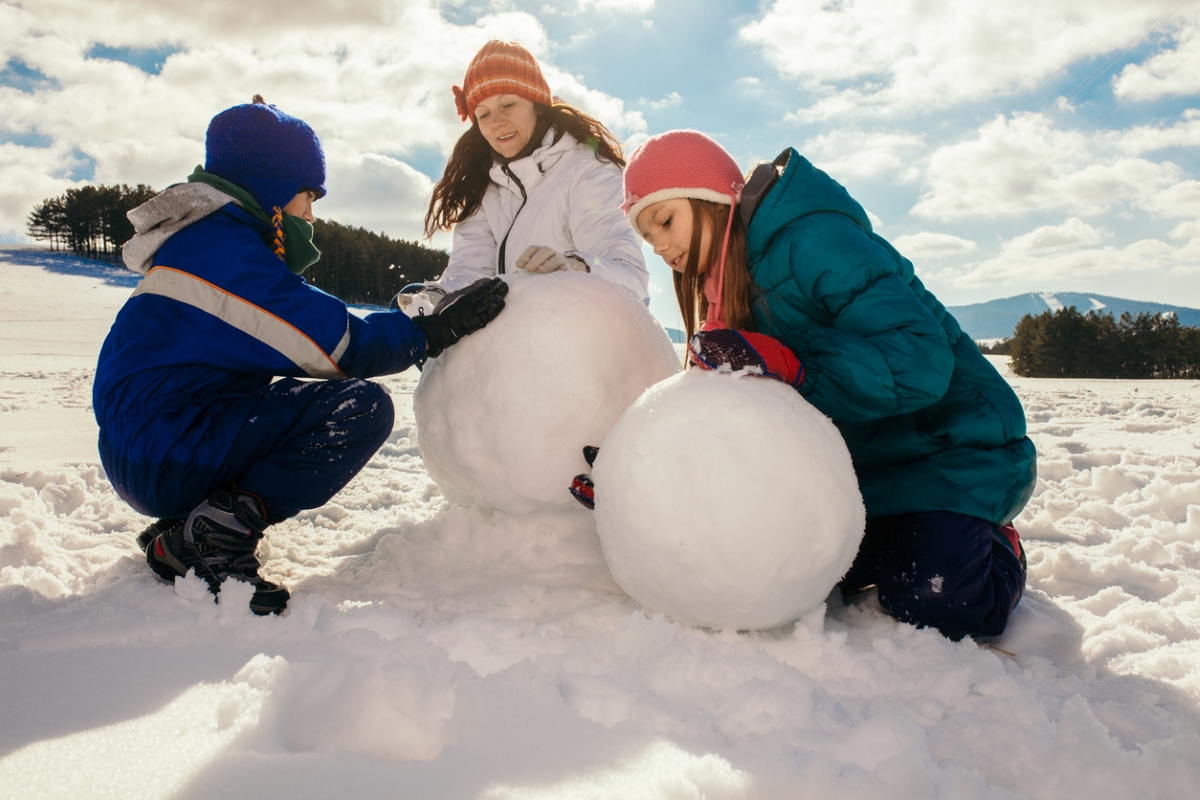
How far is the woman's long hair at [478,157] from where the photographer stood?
3.42 meters

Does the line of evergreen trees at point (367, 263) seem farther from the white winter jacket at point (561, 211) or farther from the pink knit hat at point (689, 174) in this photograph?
the pink knit hat at point (689, 174)

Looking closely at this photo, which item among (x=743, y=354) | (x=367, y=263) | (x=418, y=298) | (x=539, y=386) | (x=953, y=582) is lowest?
(x=953, y=582)

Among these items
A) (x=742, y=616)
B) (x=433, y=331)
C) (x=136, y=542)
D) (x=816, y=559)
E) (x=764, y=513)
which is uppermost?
(x=433, y=331)

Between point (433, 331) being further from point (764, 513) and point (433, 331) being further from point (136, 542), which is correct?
point (136, 542)

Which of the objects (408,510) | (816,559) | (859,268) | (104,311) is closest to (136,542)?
(408,510)

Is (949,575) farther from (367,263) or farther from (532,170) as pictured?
(367,263)

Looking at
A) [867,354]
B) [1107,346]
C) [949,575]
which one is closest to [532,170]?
[867,354]

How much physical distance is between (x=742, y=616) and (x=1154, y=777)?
0.84 meters

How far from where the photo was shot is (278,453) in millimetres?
2320

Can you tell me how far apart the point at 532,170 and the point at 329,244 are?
38171mm

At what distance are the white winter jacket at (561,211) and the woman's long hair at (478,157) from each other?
0.17ft

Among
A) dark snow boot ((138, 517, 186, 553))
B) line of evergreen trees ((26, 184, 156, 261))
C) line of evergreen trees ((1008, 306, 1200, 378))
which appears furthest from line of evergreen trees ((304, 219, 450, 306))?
dark snow boot ((138, 517, 186, 553))

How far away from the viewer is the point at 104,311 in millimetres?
19453

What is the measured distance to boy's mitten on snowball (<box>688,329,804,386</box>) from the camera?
1868 millimetres
